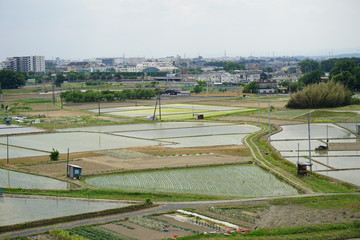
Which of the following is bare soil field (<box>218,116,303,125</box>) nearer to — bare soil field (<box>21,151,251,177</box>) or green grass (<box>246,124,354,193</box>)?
green grass (<box>246,124,354,193</box>)

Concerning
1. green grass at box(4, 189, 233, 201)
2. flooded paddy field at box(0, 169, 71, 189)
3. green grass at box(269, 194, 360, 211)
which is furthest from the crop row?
green grass at box(269, 194, 360, 211)

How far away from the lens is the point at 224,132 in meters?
29.8

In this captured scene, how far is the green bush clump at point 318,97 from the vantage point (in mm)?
42531

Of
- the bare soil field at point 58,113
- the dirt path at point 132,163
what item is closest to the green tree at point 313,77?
the bare soil field at point 58,113

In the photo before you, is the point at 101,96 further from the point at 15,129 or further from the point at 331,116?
the point at 331,116

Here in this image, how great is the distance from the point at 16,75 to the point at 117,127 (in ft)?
147

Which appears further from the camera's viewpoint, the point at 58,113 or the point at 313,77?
the point at 313,77

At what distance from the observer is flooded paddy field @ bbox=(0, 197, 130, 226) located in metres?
13.7

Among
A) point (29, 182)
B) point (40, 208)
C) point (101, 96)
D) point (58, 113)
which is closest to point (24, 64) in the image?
point (101, 96)

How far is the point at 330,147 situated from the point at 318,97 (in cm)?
1899

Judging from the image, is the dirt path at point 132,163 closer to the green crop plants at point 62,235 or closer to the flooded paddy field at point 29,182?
the flooded paddy field at point 29,182

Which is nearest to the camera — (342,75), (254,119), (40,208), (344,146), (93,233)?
(93,233)

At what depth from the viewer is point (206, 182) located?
58.5 ft

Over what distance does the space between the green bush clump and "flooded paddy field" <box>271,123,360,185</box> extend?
1041 cm
